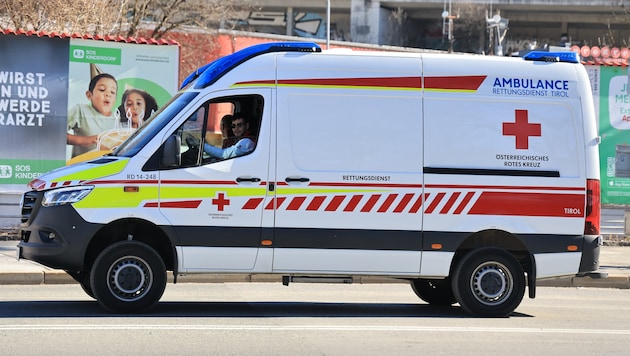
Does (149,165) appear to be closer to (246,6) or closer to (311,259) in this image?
(311,259)

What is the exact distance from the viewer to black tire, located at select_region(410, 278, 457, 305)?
1208 cm

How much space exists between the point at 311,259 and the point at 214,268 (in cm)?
96

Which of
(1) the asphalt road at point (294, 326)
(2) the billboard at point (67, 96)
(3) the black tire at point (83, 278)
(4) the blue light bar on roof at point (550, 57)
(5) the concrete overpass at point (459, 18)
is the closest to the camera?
(1) the asphalt road at point (294, 326)

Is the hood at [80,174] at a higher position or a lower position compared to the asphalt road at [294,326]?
higher

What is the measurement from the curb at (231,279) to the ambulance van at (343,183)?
1757 mm

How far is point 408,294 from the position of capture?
13602mm

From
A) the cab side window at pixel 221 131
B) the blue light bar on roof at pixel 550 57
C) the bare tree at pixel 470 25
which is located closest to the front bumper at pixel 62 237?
the cab side window at pixel 221 131

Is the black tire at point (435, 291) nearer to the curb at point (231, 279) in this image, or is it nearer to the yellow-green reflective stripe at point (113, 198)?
the curb at point (231, 279)

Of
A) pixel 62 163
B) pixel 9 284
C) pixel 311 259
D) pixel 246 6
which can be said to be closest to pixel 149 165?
pixel 311 259

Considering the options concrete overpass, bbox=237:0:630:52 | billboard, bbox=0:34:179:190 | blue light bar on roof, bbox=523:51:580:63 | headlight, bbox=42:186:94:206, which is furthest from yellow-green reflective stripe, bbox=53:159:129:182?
concrete overpass, bbox=237:0:630:52

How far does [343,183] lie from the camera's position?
1065 cm

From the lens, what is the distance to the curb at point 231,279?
44.8 feet

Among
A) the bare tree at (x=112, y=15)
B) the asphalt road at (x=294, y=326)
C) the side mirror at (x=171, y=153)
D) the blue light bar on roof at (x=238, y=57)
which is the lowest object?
the asphalt road at (x=294, y=326)

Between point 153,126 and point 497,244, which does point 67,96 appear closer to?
point 153,126
